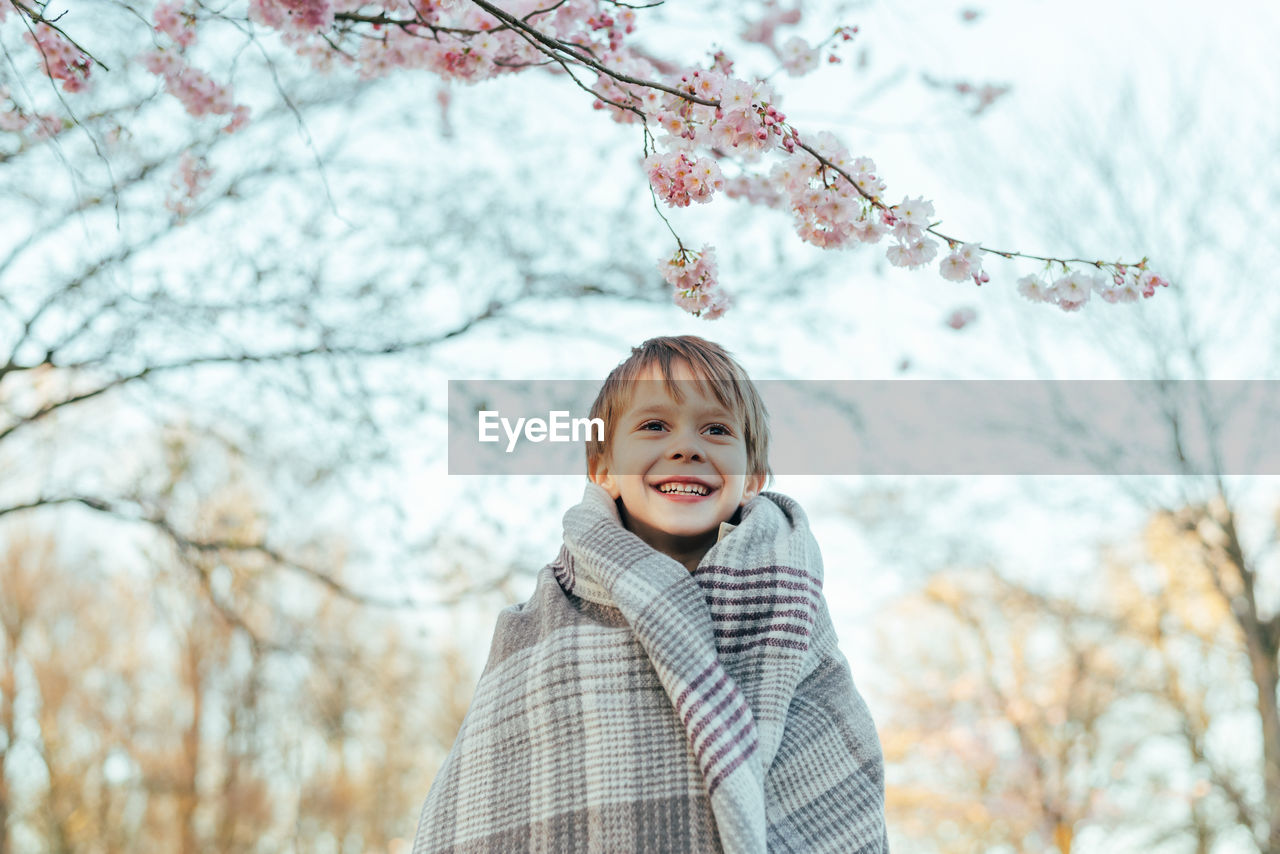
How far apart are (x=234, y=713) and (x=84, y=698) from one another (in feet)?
5.33

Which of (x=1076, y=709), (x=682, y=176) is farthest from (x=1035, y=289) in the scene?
(x=1076, y=709)

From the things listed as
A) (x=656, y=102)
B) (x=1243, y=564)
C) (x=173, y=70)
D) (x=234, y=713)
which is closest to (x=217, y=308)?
(x=173, y=70)

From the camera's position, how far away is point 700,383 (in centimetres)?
181

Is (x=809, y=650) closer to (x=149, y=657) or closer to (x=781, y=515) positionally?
(x=781, y=515)

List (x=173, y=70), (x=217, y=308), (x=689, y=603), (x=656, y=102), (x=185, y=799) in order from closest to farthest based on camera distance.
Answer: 1. (x=689, y=603)
2. (x=656, y=102)
3. (x=173, y=70)
4. (x=217, y=308)
5. (x=185, y=799)

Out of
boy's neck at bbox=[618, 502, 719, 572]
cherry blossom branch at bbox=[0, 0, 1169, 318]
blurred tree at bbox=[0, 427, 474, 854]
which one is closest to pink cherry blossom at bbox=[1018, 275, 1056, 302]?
cherry blossom branch at bbox=[0, 0, 1169, 318]

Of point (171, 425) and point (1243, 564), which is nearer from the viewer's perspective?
point (171, 425)

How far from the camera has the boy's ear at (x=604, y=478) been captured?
182cm

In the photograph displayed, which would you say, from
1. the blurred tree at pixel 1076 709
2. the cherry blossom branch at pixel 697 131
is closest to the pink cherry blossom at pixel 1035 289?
the cherry blossom branch at pixel 697 131

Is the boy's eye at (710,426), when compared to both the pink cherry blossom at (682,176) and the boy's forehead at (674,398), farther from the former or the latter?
the pink cherry blossom at (682,176)

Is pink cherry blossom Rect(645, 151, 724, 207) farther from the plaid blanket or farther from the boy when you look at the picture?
the plaid blanket

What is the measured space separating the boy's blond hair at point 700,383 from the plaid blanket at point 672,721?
0.19m

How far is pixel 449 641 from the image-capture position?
12945 millimetres

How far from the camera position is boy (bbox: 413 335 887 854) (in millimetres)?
1442
